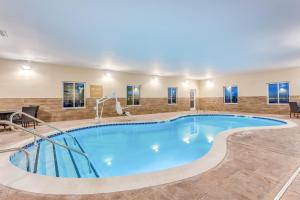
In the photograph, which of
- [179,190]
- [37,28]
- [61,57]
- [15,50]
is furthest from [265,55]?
[15,50]

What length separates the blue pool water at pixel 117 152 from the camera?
3232 millimetres

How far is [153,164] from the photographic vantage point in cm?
358

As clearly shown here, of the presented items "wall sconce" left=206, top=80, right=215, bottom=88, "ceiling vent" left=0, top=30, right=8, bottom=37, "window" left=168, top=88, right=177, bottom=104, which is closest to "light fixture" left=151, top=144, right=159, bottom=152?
"ceiling vent" left=0, top=30, right=8, bottom=37

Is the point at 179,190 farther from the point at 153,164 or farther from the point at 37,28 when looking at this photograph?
the point at 37,28

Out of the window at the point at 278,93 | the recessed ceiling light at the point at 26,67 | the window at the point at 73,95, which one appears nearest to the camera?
the recessed ceiling light at the point at 26,67

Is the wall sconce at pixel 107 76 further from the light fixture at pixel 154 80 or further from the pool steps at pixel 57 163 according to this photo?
the pool steps at pixel 57 163

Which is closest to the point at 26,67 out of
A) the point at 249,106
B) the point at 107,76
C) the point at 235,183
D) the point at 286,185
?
the point at 107,76

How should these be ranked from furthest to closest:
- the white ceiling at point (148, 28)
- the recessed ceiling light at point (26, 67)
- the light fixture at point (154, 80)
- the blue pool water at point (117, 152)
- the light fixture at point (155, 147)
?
1. the light fixture at point (154, 80)
2. the recessed ceiling light at point (26, 67)
3. the light fixture at point (155, 147)
4. the blue pool water at point (117, 152)
5. the white ceiling at point (148, 28)

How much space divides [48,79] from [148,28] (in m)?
5.77

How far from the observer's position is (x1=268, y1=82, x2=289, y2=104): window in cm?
920

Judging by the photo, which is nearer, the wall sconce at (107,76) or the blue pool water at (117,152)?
the blue pool water at (117,152)

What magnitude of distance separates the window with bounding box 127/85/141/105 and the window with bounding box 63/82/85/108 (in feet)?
8.98

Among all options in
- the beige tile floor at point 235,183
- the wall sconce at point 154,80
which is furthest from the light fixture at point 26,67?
the wall sconce at point 154,80

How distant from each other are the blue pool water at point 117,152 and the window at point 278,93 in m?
6.83
